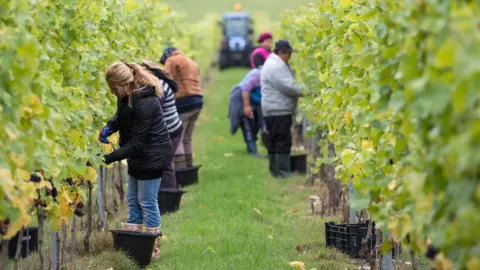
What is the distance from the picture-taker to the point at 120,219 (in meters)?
9.34

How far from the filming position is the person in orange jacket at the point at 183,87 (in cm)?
1148

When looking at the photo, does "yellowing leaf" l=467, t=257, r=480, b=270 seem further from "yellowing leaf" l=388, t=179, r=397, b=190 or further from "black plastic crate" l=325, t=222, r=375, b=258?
"black plastic crate" l=325, t=222, r=375, b=258

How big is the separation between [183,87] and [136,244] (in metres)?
4.62

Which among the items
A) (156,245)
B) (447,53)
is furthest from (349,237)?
(447,53)

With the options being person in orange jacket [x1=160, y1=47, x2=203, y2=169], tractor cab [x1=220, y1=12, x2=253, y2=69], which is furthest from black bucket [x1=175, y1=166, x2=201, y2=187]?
tractor cab [x1=220, y1=12, x2=253, y2=69]

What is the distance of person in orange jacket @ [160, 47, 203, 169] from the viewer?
11477 mm

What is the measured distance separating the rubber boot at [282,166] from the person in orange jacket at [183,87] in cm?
138

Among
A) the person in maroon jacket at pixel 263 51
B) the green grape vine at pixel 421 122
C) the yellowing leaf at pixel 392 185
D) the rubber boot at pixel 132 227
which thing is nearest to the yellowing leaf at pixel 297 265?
the green grape vine at pixel 421 122

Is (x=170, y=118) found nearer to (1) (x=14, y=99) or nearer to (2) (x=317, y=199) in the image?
(2) (x=317, y=199)

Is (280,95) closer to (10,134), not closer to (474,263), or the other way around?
(10,134)

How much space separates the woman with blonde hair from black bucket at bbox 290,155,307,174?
5646 mm

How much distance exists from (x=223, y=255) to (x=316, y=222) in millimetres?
1940

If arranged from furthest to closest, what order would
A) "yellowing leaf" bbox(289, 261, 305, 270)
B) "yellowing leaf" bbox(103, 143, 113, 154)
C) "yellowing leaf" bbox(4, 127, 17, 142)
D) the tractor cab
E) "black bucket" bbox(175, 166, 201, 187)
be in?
the tractor cab → "black bucket" bbox(175, 166, 201, 187) → "yellowing leaf" bbox(103, 143, 113, 154) → "yellowing leaf" bbox(289, 261, 305, 270) → "yellowing leaf" bbox(4, 127, 17, 142)

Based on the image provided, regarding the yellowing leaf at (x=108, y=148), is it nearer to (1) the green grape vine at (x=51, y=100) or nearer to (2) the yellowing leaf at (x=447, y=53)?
(1) the green grape vine at (x=51, y=100)
